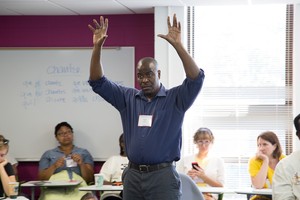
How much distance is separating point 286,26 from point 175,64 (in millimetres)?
1260

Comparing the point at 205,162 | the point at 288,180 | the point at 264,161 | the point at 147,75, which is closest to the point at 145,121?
the point at 147,75

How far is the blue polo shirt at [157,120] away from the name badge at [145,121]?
0.02 metres

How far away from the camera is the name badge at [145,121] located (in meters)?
A: 3.29

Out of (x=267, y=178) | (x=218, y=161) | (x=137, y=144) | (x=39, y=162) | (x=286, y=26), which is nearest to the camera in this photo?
(x=137, y=144)

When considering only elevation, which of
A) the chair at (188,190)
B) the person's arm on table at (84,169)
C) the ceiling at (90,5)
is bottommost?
the person's arm on table at (84,169)

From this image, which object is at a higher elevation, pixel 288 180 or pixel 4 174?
pixel 288 180

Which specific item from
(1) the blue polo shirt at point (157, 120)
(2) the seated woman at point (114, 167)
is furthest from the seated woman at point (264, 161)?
(1) the blue polo shirt at point (157, 120)

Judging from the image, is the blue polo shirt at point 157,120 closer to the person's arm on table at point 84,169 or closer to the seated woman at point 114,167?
the seated woman at point 114,167

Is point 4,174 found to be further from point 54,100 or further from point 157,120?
point 157,120

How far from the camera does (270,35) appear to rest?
616 centimetres

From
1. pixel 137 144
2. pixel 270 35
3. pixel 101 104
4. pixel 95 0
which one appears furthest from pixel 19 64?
pixel 137 144

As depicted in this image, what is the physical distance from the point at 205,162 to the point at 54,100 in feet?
6.96

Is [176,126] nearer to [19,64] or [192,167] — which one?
[192,167]

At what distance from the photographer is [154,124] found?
10.8 feet
